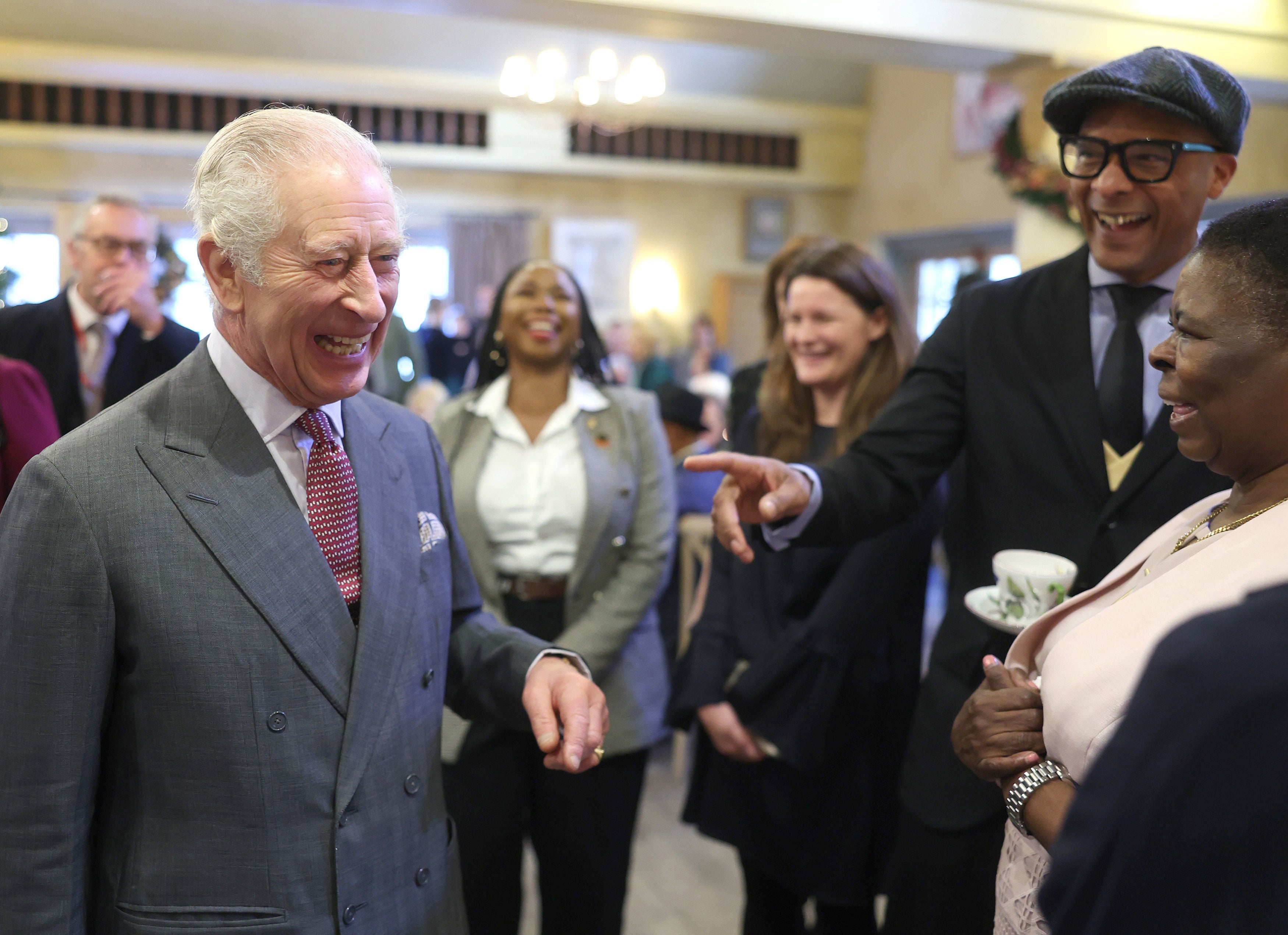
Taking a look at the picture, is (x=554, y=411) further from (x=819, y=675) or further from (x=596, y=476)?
(x=819, y=675)

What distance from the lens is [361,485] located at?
1313 millimetres

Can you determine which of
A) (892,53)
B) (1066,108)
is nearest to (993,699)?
(1066,108)

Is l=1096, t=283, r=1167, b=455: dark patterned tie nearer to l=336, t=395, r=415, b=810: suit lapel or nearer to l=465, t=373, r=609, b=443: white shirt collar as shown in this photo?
l=336, t=395, r=415, b=810: suit lapel

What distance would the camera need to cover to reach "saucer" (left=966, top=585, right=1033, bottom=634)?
140cm

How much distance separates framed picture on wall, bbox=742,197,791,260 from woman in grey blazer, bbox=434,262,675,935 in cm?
1037

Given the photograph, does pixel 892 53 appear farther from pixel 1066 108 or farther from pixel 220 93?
pixel 220 93

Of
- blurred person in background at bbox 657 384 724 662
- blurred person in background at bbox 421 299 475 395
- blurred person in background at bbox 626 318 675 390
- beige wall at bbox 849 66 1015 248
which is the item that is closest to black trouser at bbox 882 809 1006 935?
blurred person in background at bbox 657 384 724 662

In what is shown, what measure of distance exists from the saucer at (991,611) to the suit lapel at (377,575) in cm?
78

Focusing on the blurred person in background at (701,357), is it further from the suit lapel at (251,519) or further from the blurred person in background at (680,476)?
the suit lapel at (251,519)

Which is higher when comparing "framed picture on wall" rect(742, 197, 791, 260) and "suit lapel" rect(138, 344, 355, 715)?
"framed picture on wall" rect(742, 197, 791, 260)

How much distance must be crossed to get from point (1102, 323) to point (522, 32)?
9846 mm

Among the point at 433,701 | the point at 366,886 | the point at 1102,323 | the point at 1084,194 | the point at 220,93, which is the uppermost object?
the point at 220,93

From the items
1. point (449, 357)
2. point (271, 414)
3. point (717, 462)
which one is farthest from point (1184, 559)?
point (449, 357)

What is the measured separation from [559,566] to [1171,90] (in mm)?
1547
